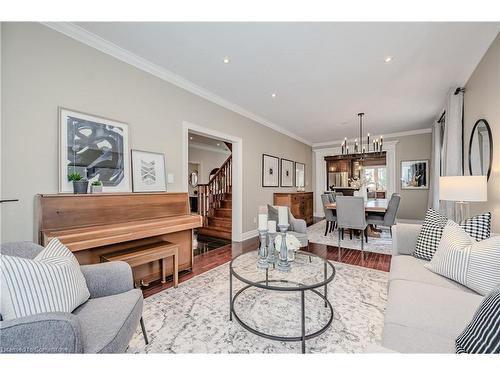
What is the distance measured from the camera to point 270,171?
17.6ft

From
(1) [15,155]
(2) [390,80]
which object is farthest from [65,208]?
(2) [390,80]

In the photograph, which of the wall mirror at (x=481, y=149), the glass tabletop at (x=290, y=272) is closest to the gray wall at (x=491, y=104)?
the wall mirror at (x=481, y=149)

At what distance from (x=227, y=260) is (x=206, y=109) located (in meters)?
2.53

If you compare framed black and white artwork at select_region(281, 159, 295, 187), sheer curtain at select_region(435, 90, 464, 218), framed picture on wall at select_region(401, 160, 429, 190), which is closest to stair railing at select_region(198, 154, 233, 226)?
framed black and white artwork at select_region(281, 159, 295, 187)

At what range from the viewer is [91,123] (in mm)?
2221

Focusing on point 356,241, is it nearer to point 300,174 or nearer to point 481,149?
point 481,149

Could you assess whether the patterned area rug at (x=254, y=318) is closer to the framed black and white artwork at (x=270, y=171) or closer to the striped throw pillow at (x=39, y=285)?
the striped throw pillow at (x=39, y=285)

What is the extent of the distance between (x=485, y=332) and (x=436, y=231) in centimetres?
147

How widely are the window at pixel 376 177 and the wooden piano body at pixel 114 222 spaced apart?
6956mm

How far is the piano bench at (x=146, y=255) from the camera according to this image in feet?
6.51

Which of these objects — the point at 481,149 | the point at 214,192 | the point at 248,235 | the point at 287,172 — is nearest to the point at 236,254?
the point at 248,235

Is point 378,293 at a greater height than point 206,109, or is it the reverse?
point 206,109
